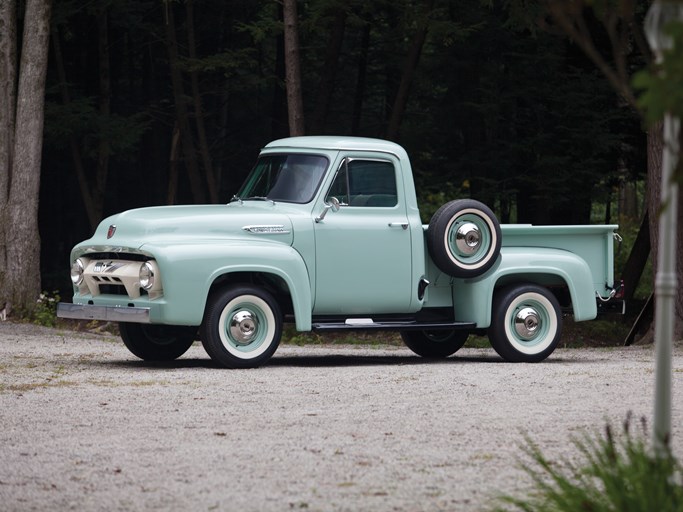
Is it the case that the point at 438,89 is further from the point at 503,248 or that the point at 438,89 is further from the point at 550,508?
the point at 550,508

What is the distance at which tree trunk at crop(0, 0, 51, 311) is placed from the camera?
19203 millimetres

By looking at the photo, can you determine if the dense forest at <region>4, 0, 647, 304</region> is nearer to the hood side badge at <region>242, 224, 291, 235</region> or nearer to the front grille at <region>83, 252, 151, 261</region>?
the hood side badge at <region>242, 224, 291, 235</region>

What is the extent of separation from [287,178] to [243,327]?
1658mm

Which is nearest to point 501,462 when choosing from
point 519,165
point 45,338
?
point 45,338

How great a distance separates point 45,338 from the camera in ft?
52.4

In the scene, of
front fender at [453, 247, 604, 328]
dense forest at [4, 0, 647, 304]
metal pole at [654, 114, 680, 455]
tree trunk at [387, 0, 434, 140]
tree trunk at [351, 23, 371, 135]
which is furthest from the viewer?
tree trunk at [351, 23, 371, 135]

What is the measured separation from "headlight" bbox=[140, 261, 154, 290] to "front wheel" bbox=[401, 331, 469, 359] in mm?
3726

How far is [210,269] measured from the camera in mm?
11312

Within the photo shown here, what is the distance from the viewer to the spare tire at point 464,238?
40.4 feet

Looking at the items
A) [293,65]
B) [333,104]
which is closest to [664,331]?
[293,65]

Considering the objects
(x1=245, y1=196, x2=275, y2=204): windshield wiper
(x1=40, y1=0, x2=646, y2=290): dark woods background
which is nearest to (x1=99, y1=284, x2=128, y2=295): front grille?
(x1=245, y1=196, x2=275, y2=204): windshield wiper

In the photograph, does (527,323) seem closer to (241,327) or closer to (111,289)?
(241,327)

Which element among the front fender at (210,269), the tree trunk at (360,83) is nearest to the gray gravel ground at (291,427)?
the front fender at (210,269)

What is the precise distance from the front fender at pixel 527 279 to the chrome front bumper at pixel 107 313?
10.9 ft
